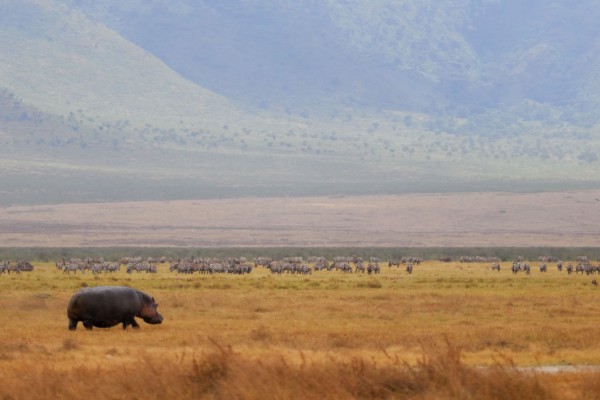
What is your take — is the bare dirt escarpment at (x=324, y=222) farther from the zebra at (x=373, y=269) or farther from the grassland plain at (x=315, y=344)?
the grassland plain at (x=315, y=344)

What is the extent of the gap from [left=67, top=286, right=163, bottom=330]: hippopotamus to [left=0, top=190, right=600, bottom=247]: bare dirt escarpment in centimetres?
7384

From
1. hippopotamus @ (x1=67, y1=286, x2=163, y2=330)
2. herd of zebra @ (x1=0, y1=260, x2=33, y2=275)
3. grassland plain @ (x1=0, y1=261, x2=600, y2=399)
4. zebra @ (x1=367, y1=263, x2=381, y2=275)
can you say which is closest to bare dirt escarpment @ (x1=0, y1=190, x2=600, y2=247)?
herd of zebra @ (x1=0, y1=260, x2=33, y2=275)

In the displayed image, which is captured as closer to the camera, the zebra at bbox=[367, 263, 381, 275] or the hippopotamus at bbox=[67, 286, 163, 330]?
the hippopotamus at bbox=[67, 286, 163, 330]

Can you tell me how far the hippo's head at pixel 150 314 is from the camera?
947 inches

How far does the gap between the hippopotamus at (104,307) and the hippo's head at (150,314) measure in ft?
0.34

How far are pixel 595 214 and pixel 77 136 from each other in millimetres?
77173

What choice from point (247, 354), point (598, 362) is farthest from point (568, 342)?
point (247, 354)

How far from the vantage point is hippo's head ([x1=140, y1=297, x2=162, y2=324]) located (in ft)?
78.9

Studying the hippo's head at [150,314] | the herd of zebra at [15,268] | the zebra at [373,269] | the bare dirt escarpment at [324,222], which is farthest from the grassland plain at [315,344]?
the bare dirt escarpment at [324,222]

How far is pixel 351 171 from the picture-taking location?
169500 mm

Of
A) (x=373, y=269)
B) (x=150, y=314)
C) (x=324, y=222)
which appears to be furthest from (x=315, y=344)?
(x=324, y=222)

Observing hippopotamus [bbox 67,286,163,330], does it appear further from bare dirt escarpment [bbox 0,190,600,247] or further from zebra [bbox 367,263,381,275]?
bare dirt escarpment [bbox 0,190,600,247]

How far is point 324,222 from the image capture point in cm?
11881

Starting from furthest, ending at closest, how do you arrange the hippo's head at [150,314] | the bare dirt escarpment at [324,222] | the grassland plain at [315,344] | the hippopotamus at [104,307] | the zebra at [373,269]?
1. the bare dirt escarpment at [324,222]
2. the zebra at [373,269]
3. the hippo's head at [150,314]
4. the hippopotamus at [104,307]
5. the grassland plain at [315,344]
